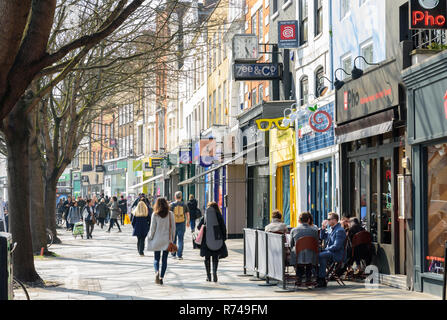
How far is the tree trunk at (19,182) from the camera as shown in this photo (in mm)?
15500

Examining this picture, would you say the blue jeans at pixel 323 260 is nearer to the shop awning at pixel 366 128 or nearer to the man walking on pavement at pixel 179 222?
the shop awning at pixel 366 128

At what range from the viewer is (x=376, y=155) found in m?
17.0

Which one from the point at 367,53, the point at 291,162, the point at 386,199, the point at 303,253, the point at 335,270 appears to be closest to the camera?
the point at 303,253

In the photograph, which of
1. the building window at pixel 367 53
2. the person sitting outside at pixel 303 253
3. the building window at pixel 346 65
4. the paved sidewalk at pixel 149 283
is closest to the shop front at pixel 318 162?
the building window at pixel 346 65

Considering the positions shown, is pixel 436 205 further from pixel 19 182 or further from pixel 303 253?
pixel 19 182

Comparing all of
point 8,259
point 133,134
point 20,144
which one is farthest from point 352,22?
point 133,134

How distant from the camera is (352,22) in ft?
64.7

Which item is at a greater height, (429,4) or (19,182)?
(429,4)

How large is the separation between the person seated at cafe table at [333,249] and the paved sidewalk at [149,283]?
373 mm

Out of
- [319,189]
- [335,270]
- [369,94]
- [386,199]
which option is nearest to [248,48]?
[319,189]

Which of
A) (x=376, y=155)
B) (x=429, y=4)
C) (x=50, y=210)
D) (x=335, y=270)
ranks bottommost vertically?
(x=335, y=270)

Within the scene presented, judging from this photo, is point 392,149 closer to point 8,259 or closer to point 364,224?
point 364,224

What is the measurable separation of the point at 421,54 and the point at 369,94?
9.14ft

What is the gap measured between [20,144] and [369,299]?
7.65 meters
